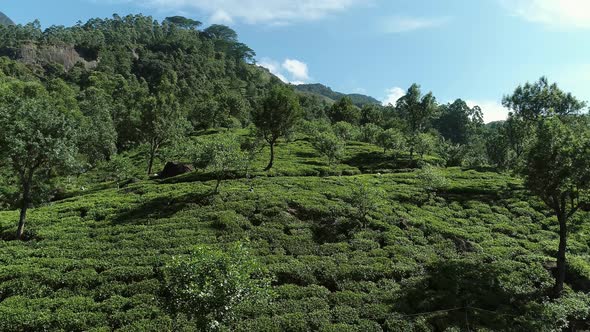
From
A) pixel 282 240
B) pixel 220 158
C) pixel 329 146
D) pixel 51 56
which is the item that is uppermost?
pixel 51 56

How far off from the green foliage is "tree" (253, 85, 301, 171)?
33072mm

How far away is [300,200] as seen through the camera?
33.3 m

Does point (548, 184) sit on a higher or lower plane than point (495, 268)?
higher

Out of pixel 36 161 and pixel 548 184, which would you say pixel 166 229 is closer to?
pixel 36 161

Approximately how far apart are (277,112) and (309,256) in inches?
987

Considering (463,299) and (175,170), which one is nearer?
(463,299)

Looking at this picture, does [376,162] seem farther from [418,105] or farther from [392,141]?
[418,105]

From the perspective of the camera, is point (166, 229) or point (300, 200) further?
point (300, 200)

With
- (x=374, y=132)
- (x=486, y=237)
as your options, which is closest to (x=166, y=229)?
(x=486, y=237)

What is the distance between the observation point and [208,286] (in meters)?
13.2

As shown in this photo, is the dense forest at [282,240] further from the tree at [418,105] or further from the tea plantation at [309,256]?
the tree at [418,105]

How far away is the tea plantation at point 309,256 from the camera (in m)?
18.9

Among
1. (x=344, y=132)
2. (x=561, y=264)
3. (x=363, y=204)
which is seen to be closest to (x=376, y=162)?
(x=344, y=132)

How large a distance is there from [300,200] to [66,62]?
548ft
